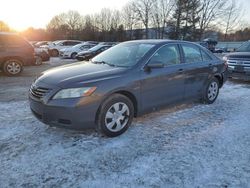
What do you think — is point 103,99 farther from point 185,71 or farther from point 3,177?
point 185,71

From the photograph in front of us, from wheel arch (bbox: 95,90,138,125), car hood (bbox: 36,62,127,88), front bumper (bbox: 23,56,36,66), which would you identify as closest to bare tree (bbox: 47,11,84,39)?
front bumper (bbox: 23,56,36,66)

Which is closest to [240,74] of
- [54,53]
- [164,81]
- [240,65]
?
[240,65]

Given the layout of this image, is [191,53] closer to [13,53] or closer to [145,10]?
[13,53]

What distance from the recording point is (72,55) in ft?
67.2

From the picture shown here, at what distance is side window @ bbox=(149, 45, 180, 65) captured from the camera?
440 centimetres

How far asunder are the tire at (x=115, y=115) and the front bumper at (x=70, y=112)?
0.15 m

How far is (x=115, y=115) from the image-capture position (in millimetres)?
3854

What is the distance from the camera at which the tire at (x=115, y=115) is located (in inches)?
145

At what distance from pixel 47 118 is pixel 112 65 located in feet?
4.96

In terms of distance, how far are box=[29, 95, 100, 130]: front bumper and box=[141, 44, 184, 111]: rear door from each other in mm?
1047

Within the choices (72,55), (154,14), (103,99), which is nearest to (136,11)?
(154,14)

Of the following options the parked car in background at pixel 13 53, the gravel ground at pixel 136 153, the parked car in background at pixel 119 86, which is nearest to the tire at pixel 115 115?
the parked car in background at pixel 119 86

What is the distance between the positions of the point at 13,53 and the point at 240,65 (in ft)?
28.7

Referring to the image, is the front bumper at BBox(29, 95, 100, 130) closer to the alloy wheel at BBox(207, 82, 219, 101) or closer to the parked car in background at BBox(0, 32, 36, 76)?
the alloy wheel at BBox(207, 82, 219, 101)
